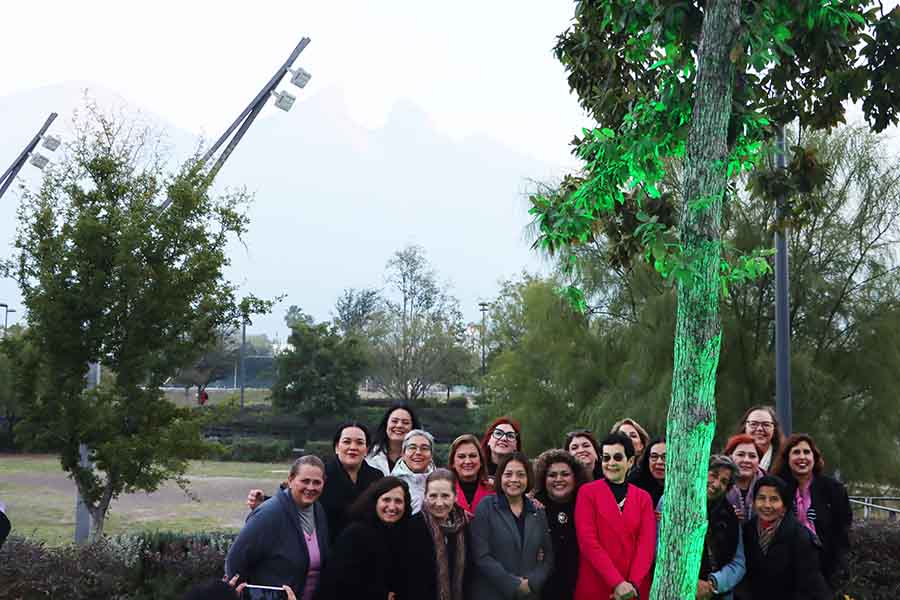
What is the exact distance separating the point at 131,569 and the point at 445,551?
297 cm

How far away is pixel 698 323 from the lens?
511 centimetres


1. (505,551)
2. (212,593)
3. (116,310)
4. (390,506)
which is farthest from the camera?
(116,310)

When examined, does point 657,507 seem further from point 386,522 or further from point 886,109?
point 886,109

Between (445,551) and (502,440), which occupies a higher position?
(502,440)

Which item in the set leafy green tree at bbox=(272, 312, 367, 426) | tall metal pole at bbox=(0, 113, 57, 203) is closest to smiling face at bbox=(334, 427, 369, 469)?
tall metal pole at bbox=(0, 113, 57, 203)

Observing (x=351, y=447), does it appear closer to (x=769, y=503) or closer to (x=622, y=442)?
(x=622, y=442)

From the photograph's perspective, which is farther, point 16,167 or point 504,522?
point 16,167

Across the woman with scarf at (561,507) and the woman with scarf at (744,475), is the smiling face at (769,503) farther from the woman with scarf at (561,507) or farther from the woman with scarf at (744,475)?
the woman with scarf at (561,507)

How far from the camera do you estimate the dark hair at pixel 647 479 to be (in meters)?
6.41

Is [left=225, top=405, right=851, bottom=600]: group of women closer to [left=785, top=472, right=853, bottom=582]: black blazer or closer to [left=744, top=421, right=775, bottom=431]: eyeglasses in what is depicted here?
[left=785, top=472, right=853, bottom=582]: black blazer

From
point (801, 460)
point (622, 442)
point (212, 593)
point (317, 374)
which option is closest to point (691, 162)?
point (622, 442)

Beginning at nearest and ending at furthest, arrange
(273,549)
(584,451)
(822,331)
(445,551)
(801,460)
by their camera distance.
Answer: (273,549) < (445,551) < (801,460) < (584,451) < (822,331)

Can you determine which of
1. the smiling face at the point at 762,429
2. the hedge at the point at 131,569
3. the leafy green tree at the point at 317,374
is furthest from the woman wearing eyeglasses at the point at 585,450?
the leafy green tree at the point at 317,374

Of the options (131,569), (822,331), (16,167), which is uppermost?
(16,167)
